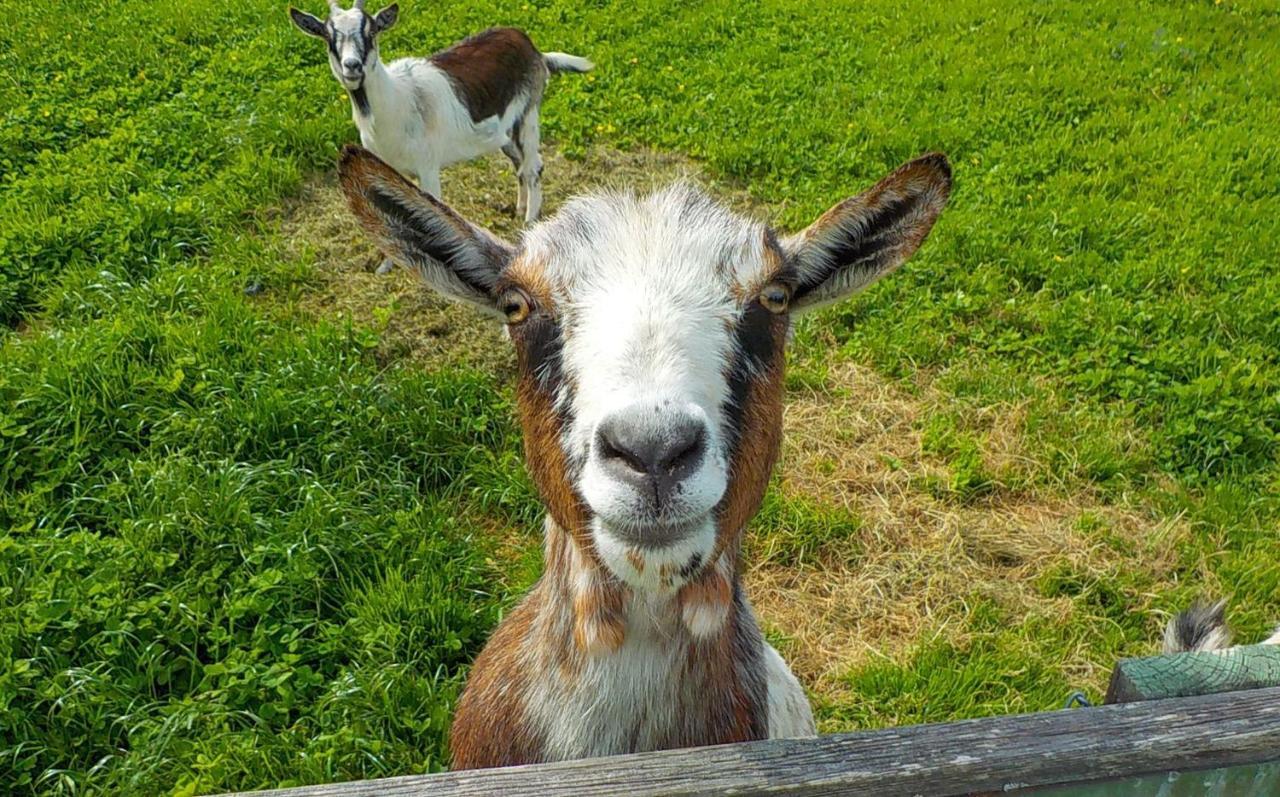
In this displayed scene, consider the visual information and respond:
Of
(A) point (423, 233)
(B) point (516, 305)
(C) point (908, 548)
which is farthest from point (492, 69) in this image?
(B) point (516, 305)

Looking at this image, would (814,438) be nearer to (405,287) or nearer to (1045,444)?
(1045,444)

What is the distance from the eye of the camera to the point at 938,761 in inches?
48.8

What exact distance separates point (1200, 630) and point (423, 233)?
2.51 metres

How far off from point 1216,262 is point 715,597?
5127 millimetres

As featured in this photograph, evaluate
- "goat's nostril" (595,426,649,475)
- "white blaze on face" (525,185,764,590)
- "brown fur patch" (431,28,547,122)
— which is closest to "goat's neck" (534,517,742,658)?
"white blaze on face" (525,185,764,590)

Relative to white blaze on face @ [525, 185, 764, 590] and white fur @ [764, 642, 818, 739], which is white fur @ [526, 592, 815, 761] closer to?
white blaze on face @ [525, 185, 764, 590]

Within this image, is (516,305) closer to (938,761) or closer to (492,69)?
(938,761)

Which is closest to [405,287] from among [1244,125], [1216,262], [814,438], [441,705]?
[814,438]

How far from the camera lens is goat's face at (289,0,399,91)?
5.31 m

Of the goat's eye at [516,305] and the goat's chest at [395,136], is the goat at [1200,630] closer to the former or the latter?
the goat's eye at [516,305]

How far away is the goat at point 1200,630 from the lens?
8.38 ft

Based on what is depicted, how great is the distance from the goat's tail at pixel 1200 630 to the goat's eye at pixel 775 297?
5.48 feet

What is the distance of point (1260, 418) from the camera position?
443 centimetres

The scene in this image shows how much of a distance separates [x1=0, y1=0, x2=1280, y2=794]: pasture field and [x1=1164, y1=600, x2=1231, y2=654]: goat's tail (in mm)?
805
